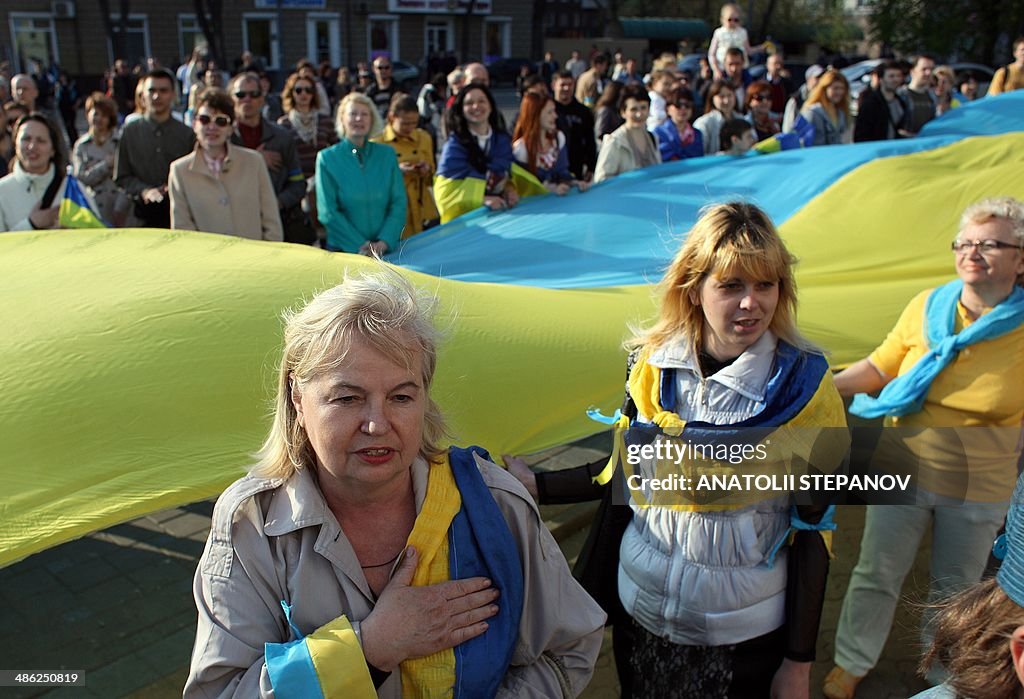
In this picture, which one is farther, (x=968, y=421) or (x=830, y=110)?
(x=830, y=110)

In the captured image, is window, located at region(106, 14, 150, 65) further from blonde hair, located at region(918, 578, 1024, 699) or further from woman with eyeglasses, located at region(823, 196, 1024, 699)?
blonde hair, located at region(918, 578, 1024, 699)

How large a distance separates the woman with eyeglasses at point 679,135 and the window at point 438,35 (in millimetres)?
30739

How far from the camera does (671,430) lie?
2.29 m

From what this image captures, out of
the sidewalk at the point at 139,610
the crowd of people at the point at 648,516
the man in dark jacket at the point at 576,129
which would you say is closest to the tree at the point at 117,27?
the man in dark jacket at the point at 576,129

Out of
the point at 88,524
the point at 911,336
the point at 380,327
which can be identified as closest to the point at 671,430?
the point at 380,327

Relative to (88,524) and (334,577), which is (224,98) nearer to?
(88,524)

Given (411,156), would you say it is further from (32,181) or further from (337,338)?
(337,338)

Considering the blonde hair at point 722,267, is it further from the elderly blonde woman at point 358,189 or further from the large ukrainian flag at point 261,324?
the elderly blonde woman at point 358,189

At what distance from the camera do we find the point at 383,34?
1375 inches

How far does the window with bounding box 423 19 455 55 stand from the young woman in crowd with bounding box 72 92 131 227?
31.0m

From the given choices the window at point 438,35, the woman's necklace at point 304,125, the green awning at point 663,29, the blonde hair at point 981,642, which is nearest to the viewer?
the blonde hair at point 981,642

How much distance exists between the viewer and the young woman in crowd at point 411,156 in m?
5.92

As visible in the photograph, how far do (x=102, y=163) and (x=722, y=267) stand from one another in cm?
506

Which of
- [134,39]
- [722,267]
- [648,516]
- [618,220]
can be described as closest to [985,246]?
[722,267]
